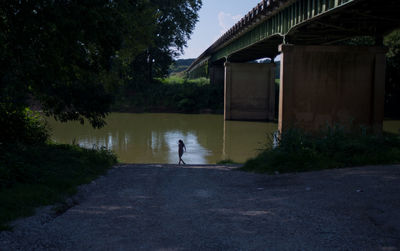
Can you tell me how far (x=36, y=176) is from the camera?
7.41 metres

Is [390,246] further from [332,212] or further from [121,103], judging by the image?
[121,103]

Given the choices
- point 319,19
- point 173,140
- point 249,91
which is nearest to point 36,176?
point 319,19

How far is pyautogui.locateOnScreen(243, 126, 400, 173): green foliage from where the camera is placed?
9.73 metres

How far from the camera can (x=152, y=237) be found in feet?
15.0

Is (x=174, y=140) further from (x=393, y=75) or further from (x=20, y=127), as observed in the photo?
(x=393, y=75)

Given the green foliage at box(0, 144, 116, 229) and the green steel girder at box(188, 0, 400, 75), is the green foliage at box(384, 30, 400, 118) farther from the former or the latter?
the green foliage at box(0, 144, 116, 229)

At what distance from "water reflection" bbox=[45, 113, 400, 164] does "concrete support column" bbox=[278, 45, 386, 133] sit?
111 inches

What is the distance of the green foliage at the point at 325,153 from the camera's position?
9734mm

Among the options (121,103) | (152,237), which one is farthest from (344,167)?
(121,103)

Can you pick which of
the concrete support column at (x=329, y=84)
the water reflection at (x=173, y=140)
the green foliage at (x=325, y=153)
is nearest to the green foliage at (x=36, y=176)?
the green foliage at (x=325, y=153)

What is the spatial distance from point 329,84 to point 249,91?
22.2m

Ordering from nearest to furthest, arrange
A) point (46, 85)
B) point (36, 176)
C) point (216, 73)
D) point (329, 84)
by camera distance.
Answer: point (36, 176), point (46, 85), point (329, 84), point (216, 73)

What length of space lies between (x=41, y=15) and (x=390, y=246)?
8.17m

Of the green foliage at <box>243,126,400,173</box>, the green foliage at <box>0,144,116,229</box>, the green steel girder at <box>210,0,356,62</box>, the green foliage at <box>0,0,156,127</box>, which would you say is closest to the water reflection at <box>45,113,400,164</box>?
the green foliage at <box>243,126,400,173</box>
